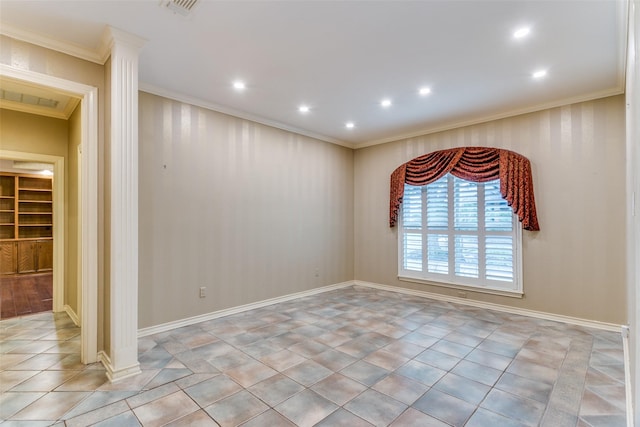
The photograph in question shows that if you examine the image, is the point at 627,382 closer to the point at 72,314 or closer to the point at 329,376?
the point at 329,376

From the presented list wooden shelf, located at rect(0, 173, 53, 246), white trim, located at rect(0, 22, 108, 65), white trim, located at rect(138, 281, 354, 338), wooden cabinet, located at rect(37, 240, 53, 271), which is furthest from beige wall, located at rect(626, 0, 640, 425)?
wooden shelf, located at rect(0, 173, 53, 246)

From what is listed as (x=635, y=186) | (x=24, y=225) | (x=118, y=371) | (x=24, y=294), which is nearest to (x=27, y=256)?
(x=24, y=225)

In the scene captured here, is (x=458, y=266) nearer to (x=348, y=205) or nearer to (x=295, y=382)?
(x=348, y=205)

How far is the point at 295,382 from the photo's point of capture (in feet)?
8.20

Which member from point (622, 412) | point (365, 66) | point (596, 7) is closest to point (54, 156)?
point (365, 66)

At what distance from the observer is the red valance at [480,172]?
4.23 meters

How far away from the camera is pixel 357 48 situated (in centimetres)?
285

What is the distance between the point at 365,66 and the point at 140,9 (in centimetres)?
200

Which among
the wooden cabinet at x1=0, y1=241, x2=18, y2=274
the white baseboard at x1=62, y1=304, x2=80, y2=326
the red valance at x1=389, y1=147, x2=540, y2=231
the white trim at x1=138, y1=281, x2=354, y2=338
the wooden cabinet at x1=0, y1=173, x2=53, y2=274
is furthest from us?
the wooden cabinet at x1=0, y1=173, x2=53, y2=274

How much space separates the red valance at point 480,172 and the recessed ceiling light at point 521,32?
Result: 2.11m

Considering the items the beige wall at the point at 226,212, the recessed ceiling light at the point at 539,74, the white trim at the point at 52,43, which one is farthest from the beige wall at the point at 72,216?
the recessed ceiling light at the point at 539,74

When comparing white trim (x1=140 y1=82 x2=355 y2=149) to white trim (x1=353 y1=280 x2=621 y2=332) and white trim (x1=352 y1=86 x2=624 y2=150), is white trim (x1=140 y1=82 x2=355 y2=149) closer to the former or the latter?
white trim (x1=352 y1=86 x2=624 y2=150)

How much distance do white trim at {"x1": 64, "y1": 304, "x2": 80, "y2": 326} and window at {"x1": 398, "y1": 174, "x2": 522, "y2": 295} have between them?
4.78 meters

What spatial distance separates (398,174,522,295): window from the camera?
448cm
